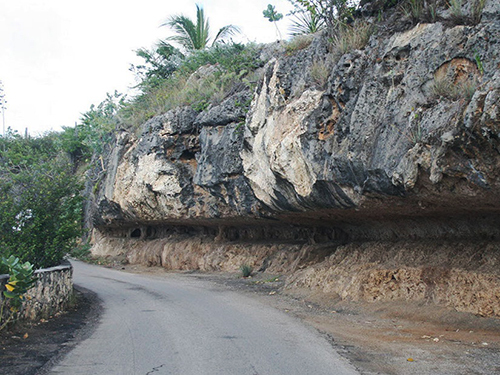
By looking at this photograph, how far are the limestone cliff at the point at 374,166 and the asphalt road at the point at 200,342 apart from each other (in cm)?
305

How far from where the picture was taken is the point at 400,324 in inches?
382

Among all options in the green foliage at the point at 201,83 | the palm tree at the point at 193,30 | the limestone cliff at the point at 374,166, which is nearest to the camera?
the limestone cliff at the point at 374,166

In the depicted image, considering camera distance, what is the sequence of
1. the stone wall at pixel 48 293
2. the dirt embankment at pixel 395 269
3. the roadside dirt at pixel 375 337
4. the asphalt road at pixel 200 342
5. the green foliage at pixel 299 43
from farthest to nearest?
the green foliage at pixel 299 43 < the stone wall at pixel 48 293 < the dirt embankment at pixel 395 269 < the roadside dirt at pixel 375 337 < the asphalt road at pixel 200 342

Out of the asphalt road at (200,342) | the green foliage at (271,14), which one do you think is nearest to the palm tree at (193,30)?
the green foliage at (271,14)

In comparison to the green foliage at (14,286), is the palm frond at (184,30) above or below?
above

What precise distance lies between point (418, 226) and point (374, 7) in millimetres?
5657

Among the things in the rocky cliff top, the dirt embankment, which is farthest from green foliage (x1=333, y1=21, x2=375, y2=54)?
the dirt embankment

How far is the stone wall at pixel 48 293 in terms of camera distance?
9.62 meters

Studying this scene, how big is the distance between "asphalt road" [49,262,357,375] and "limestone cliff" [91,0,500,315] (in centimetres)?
305

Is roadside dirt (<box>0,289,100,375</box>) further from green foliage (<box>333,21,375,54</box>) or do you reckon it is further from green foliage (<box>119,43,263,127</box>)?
green foliage (<box>119,43,263,127</box>)

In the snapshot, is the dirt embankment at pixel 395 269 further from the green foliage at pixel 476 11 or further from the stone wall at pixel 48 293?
the stone wall at pixel 48 293

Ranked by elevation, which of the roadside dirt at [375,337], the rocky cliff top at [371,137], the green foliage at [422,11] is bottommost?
the roadside dirt at [375,337]

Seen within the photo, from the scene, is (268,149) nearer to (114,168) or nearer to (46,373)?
(46,373)

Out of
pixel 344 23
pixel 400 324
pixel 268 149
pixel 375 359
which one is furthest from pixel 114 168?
pixel 375 359
